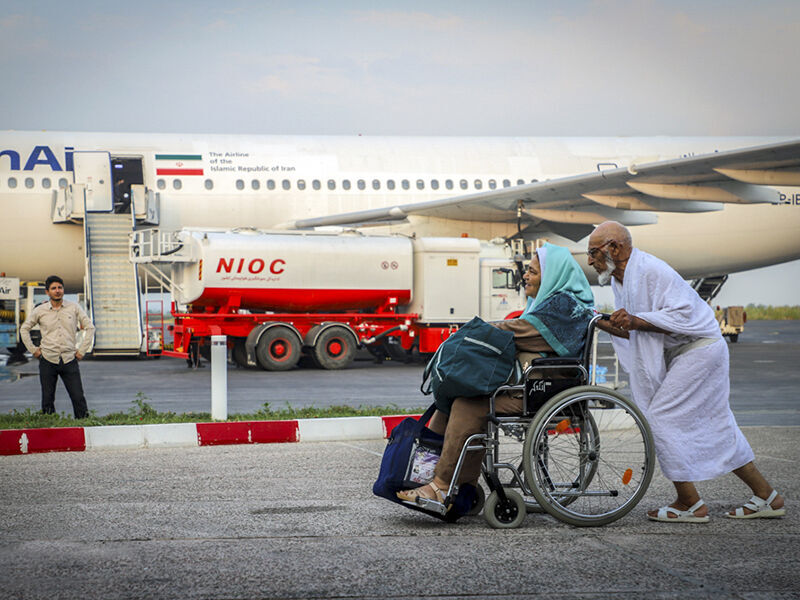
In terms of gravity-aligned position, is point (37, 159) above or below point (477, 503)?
above

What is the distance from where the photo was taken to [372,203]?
69.3ft

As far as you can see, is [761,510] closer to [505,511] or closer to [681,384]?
[681,384]

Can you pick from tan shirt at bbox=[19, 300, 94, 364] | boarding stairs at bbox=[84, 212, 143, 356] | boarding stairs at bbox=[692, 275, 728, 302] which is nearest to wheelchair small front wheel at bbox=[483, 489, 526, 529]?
tan shirt at bbox=[19, 300, 94, 364]

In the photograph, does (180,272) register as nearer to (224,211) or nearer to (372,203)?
(224,211)

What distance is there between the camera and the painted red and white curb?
25.4ft

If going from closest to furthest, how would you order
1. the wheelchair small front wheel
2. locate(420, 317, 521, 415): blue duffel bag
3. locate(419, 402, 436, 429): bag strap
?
locate(420, 317, 521, 415): blue duffel bag
the wheelchair small front wheel
locate(419, 402, 436, 429): bag strap

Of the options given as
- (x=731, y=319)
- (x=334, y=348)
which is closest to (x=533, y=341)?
(x=334, y=348)

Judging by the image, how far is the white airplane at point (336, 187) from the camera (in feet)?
64.8

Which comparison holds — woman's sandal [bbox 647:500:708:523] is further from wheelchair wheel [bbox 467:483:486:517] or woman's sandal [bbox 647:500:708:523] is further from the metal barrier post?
the metal barrier post

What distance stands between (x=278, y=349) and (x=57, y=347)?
781cm

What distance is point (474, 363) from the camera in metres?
4.80

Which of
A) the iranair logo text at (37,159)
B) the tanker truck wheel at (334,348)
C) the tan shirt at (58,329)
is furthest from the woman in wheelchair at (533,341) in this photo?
the iranair logo text at (37,159)

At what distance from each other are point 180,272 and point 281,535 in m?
13.5

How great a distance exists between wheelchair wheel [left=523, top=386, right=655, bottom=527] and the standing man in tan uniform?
224 inches
